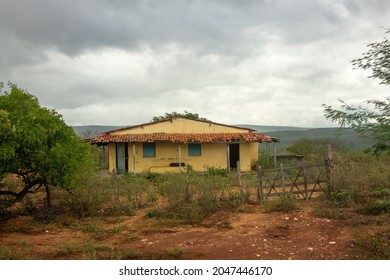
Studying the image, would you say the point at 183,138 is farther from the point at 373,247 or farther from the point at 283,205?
the point at 373,247

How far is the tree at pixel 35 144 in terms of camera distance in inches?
345

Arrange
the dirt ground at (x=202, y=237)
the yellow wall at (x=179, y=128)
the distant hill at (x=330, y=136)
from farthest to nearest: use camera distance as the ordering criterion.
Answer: the yellow wall at (x=179, y=128) → the dirt ground at (x=202, y=237) → the distant hill at (x=330, y=136)

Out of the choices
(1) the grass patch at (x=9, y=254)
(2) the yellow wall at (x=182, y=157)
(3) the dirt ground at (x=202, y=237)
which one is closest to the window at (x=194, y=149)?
(2) the yellow wall at (x=182, y=157)

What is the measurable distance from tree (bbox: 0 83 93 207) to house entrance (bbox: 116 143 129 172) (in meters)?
12.3

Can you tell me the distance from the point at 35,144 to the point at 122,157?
14.1 metres

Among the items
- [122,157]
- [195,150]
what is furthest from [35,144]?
[195,150]

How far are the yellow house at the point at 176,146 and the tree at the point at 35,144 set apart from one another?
38.5 ft

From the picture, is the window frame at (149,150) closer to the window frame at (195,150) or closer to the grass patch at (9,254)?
the window frame at (195,150)

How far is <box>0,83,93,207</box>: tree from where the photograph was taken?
28.8 feet

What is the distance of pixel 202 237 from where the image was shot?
332 inches

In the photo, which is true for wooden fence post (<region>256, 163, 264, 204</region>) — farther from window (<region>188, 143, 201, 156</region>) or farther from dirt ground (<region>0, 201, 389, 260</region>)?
window (<region>188, 143, 201, 156</region>)

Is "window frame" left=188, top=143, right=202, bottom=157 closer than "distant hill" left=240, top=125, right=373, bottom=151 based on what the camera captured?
No

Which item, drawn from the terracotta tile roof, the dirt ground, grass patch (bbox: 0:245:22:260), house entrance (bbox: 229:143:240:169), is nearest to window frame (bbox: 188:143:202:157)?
the terracotta tile roof
